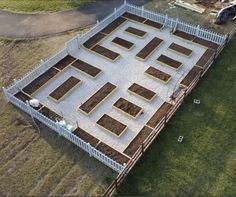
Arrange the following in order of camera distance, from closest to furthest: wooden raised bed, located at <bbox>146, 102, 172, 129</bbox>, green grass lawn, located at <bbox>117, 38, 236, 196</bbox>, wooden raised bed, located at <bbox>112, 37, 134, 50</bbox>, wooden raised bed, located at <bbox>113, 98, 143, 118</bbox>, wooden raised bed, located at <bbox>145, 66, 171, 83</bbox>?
green grass lawn, located at <bbox>117, 38, 236, 196</bbox> < wooden raised bed, located at <bbox>146, 102, 172, 129</bbox> < wooden raised bed, located at <bbox>113, 98, 143, 118</bbox> < wooden raised bed, located at <bbox>145, 66, 171, 83</bbox> < wooden raised bed, located at <bbox>112, 37, 134, 50</bbox>

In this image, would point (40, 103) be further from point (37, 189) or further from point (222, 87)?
point (222, 87)

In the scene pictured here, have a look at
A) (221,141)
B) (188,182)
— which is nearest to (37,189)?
(188,182)

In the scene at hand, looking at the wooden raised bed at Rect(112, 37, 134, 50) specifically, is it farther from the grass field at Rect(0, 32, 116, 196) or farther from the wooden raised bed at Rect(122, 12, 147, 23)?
the grass field at Rect(0, 32, 116, 196)

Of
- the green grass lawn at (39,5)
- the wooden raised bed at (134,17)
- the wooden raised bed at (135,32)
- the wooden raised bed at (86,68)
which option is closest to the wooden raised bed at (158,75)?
the wooden raised bed at (86,68)

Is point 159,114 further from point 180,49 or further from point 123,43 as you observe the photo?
point 123,43

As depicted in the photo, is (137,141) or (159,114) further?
(159,114)

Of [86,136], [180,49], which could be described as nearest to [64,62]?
[86,136]

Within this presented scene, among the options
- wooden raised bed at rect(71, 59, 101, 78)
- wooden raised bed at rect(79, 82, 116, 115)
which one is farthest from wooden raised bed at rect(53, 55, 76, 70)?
wooden raised bed at rect(79, 82, 116, 115)
